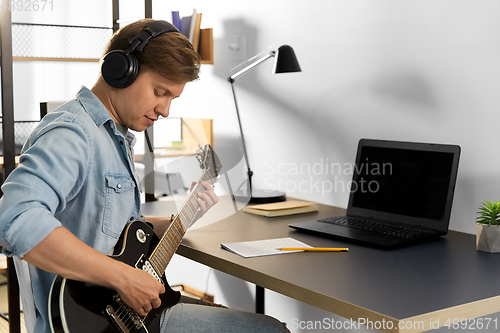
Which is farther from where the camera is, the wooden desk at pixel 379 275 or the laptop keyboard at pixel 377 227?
the laptop keyboard at pixel 377 227

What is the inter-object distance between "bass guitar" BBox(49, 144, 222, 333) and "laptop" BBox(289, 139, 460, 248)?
1.50 ft

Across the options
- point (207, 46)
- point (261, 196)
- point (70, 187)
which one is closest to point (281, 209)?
point (261, 196)

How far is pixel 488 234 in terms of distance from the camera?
1243 mm

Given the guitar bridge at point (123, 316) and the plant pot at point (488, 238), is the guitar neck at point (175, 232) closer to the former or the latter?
the guitar bridge at point (123, 316)

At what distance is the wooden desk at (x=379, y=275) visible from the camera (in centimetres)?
90

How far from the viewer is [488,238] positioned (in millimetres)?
1244

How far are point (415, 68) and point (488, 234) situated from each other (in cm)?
61

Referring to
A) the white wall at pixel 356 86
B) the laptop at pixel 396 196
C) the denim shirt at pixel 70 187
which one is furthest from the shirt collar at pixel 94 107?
the white wall at pixel 356 86

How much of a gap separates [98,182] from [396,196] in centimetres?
91

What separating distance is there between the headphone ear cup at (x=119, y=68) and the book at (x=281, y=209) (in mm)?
772

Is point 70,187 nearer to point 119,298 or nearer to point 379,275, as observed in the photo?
point 119,298

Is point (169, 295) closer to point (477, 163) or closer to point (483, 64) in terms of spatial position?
point (477, 163)

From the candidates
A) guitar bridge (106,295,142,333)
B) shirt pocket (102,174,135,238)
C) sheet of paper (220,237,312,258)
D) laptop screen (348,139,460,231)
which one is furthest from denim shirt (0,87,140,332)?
laptop screen (348,139,460,231)

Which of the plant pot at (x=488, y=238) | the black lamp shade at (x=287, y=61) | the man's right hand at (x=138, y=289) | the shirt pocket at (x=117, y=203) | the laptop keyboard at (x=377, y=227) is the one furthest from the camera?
the black lamp shade at (x=287, y=61)
